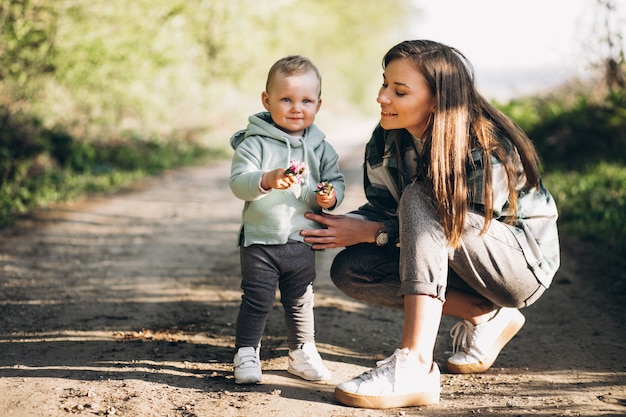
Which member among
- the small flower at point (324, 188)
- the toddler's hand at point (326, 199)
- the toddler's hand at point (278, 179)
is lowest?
the toddler's hand at point (326, 199)

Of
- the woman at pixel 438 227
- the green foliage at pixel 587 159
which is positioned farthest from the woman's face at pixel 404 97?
the green foliage at pixel 587 159

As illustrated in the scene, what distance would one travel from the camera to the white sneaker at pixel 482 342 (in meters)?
2.88

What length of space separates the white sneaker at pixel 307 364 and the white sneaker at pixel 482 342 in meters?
0.55

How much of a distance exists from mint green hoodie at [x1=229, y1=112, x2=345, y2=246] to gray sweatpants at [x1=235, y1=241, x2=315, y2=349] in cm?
4

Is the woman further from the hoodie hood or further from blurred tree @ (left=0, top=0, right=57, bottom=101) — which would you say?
blurred tree @ (left=0, top=0, right=57, bottom=101)

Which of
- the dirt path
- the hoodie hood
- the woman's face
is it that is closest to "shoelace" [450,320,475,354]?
the dirt path

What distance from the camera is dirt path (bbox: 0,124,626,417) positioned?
248 centimetres

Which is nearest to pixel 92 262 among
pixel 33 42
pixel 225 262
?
pixel 225 262

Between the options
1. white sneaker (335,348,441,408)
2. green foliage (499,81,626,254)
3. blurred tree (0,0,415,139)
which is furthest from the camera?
blurred tree (0,0,415,139)

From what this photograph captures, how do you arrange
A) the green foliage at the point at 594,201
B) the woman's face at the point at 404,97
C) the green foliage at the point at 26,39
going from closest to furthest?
the woman's face at the point at 404,97 < the green foliage at the point at 594,201 < the green foliage at the point at 26,39

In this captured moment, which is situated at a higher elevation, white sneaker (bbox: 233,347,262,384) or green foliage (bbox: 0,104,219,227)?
green foliage (bbox: 0,104,219,227)

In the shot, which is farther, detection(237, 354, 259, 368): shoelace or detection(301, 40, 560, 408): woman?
detection(237, 354, 259, 368): shoelace

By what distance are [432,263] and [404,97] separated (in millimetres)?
632

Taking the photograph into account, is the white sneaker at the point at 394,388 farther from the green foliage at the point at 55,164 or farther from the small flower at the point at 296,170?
the green foliage at the point at 55,164
